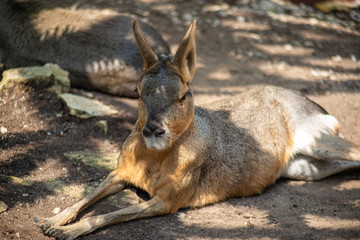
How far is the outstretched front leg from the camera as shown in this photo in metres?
3.29

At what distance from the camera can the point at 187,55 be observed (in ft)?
11.9

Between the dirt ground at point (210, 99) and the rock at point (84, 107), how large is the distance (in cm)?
9

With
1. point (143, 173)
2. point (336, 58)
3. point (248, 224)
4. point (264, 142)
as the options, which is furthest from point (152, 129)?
point (336, 58)

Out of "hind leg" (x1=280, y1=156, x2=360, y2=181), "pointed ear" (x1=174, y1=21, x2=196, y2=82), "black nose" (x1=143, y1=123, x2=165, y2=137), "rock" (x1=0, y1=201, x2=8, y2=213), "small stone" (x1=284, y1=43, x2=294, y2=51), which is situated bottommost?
"hind leg" (x1=280, y1=156, x2=360, y2=181)

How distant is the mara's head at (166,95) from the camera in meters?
3.30

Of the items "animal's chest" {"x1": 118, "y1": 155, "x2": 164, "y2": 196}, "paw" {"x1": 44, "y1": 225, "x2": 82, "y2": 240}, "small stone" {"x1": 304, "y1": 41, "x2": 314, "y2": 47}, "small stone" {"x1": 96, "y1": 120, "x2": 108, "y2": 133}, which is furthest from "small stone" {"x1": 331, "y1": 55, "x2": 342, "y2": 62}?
"paw" {"x1": 44, "y1": 225, "x2": 82, "y2": 240}

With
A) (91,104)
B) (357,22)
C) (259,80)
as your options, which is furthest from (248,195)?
(357,22)

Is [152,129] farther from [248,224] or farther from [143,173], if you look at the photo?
[248,224]

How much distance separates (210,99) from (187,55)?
8.10 feet

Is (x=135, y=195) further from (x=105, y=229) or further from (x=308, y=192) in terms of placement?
(x=308, y=192)

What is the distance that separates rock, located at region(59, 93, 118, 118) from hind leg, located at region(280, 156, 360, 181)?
2.29 m

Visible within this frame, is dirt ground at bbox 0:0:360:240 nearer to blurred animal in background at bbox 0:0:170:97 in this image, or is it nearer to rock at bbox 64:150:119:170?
rock at bbox 64:150:119:170

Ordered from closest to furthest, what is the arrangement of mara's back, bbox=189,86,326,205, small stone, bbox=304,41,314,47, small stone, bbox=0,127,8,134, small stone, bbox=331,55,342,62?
mara's back, bbox=189,86,326,205 → small stone, bbox=0,127,8,134 → small stone, bbox=331,55,342,62 → small stone, bbox=304,41,314,47

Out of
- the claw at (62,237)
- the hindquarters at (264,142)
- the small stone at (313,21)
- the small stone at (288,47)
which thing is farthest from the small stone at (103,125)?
the small stone at (313,21)
